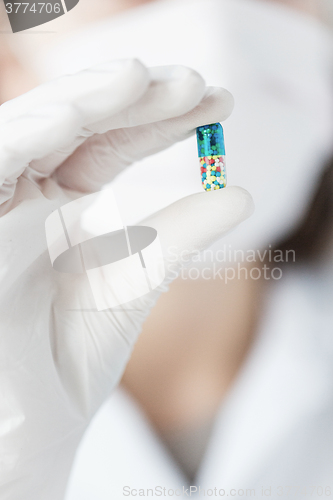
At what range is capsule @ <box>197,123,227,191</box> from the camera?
464 millimetres

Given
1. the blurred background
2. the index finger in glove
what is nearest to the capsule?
the index finger in glove

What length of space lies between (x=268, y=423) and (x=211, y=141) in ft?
2.20

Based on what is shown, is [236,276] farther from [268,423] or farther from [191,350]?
[268,423]

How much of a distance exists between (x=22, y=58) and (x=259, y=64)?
1.73 ft

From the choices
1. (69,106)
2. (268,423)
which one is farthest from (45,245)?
(268,423)

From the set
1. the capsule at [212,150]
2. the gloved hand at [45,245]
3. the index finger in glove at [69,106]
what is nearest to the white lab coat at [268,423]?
the gloved hand at [45,245]

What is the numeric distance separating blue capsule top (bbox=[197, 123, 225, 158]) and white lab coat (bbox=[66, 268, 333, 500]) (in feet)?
1.54

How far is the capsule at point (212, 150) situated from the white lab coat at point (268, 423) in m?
0.45

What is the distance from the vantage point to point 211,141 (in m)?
0.46

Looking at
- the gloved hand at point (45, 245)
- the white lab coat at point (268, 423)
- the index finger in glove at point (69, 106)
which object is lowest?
the white lab coat at point (268, 423)

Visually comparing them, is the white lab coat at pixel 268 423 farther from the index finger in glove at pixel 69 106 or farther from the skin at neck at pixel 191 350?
the index finger in glove at pixel 69 106

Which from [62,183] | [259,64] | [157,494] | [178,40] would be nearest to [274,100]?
[259,64]

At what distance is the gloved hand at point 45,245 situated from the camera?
1.26 feet

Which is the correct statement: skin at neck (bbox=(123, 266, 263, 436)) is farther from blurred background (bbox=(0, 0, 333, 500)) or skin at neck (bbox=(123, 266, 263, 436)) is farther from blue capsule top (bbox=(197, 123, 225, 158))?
blue capsule top (bbox=(197, 123, 225, 158))
